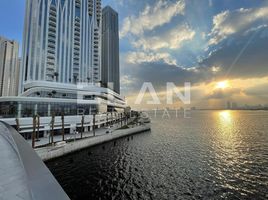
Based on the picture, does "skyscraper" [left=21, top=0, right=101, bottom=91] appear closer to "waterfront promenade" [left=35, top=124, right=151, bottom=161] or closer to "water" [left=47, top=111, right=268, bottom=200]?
"waterfront promenade" [left=35, top=124, right=151, bottom=161]

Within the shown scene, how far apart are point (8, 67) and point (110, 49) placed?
309ft

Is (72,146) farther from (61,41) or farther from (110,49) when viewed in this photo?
(110,49)

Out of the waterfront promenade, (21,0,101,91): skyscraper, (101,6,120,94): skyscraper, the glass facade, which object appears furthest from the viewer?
(101,6,120,94): skyscraper

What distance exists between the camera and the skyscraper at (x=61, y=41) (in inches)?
2781

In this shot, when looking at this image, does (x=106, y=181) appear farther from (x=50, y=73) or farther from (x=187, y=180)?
(x=50, y=73)

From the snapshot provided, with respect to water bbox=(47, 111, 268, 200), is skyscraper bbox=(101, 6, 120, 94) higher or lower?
higher

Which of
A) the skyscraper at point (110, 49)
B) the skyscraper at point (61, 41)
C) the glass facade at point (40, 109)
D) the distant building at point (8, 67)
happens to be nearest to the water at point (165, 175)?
the glass facade at point (40, 109)

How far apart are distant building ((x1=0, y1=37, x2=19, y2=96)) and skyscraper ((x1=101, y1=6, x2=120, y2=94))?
251 feet

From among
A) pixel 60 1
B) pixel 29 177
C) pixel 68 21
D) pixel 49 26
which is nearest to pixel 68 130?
pixel 29 177

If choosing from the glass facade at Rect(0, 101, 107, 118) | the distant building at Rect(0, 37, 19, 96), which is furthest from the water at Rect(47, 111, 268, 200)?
the distant building at Rect(0, 37, 19, 96)

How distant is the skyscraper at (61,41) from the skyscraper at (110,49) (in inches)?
Result: 2433

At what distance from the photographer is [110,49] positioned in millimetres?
166250

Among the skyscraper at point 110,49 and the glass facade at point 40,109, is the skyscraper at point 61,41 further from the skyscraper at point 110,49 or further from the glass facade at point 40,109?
the skyscraper at point 110,49

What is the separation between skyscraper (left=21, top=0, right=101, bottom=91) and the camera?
7062 centimetres
